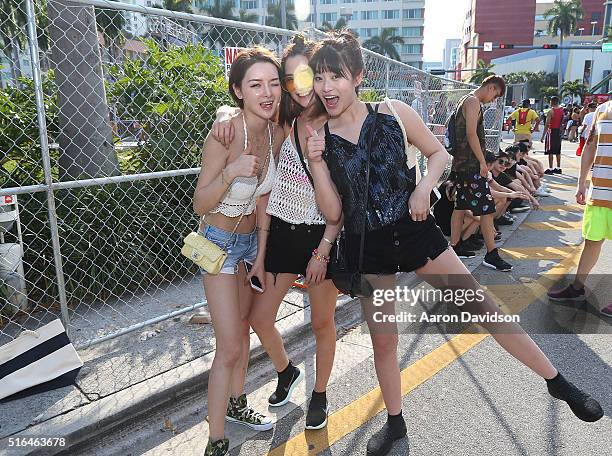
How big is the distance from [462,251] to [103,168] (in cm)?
407

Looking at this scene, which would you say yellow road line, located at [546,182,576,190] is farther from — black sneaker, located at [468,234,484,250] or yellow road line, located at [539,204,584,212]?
black sneaker, located at [468,234,484,250]

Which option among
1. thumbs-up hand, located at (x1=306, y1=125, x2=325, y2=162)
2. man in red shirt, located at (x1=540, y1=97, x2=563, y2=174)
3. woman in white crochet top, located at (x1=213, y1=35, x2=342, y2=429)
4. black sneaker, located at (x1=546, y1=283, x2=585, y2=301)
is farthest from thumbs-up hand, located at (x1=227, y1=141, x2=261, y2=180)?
man in red shirt, located at (x1=540, y1=97, x2=563, y2=174)

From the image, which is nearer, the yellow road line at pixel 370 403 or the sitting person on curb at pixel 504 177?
the yellow road line at pixel 370 403

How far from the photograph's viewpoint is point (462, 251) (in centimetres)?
598

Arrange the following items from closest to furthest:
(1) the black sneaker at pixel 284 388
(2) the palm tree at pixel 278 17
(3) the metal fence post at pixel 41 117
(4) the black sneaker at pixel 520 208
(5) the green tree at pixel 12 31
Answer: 1. (3) the metal fence post at pixel 41 117
2. (1) the black sneaker at pixel 284 388
3. (5) the green tree at pixel 12 31
4. (4) the black sneaker at pixel 520 208
5. (2) the palm tree at pixel 278 17

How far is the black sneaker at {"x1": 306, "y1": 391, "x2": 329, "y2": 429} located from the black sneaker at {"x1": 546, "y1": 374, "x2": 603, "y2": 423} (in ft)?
3.96

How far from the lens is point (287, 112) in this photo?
8.57 ft

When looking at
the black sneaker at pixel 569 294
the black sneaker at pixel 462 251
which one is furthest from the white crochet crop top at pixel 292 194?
the black sneaker at pixel 462 251

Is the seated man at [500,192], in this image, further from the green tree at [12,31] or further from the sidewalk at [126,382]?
the green tree at [12,31]

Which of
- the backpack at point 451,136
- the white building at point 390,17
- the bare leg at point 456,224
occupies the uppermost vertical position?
the white building at point 390,17

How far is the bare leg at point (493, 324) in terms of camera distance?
7.89 ft

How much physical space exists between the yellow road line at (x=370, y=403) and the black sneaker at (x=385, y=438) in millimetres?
222

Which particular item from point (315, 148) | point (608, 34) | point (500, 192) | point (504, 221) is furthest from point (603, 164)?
point (608, 34)

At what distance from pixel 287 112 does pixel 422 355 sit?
2.03m
